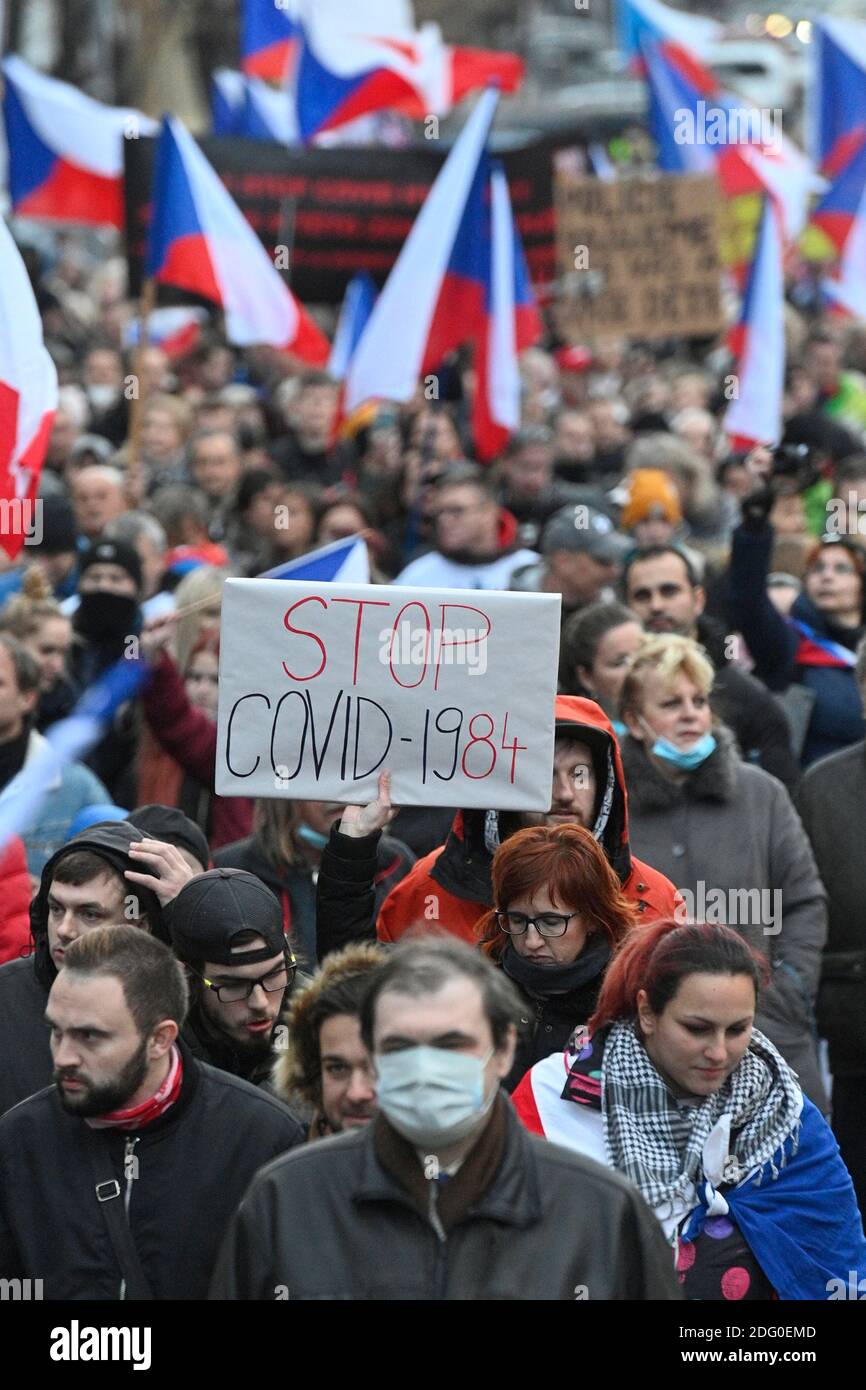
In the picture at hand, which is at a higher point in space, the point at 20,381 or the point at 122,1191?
the point at 20,381

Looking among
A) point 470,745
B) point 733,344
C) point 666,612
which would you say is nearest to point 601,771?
point 470,745

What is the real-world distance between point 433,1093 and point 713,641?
12.4ft

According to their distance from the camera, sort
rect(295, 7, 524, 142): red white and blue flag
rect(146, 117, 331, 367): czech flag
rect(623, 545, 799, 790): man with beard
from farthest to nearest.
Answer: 1. rect(295, 7, 524, 142): red white and blue flag
2. rect(146, 117, 331, 367): czech flag
3. rect(623, 545, 799, 790): man with beard

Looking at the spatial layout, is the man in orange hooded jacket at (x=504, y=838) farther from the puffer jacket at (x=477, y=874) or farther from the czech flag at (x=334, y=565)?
the czech flag at (x=334, y=565)

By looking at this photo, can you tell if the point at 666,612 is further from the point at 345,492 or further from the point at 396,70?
the point at 396,70

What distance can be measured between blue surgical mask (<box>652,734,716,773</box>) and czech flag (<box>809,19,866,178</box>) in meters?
8.52

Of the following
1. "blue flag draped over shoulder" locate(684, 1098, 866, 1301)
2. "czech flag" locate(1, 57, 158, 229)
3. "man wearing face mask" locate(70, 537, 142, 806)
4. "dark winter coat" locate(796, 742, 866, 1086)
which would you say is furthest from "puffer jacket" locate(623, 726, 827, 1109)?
"czech flag" locate(1, 57, 158, 229)

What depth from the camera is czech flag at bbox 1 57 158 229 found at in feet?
42.0

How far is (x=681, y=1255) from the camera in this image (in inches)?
161

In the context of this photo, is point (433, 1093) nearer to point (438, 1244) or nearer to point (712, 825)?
point (438, 1244)

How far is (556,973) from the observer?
4617 mm

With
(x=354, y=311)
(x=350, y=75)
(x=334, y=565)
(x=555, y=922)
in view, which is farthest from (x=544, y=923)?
(x=350, y=75)

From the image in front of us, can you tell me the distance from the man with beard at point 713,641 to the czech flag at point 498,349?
3075mm

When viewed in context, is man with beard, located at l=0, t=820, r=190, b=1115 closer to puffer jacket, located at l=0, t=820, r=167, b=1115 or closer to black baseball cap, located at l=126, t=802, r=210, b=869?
puffer jacket, located at l=0, t=820, r=167, b=1115
